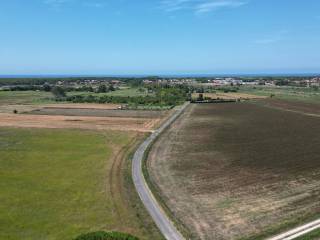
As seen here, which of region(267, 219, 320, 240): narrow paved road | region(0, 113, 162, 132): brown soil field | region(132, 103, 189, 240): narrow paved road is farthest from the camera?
region(0, 113, 162, 132): brown soil field

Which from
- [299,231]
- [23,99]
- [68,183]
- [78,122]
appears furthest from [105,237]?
[23,99]

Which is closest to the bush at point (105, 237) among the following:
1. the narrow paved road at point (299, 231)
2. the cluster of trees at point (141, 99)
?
the narrow paved road at point (299, 231)

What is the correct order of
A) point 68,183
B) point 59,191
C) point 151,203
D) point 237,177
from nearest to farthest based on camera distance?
point 151,203 → point 59,191 → point 68,183 → point 237,177

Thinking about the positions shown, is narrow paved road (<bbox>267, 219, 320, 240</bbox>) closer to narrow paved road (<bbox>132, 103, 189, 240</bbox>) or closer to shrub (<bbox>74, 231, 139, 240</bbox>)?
narrow paved road (<bbox>132, 103, 189, 240</bbox>)

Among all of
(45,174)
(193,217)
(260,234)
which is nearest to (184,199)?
(193,217)

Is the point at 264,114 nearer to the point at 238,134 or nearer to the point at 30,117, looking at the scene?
the point at 238,134

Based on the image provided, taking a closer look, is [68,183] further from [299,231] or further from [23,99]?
[23,99]

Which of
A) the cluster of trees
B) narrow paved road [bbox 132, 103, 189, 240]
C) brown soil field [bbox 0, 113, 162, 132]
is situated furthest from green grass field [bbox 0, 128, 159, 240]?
the cluster of trees
